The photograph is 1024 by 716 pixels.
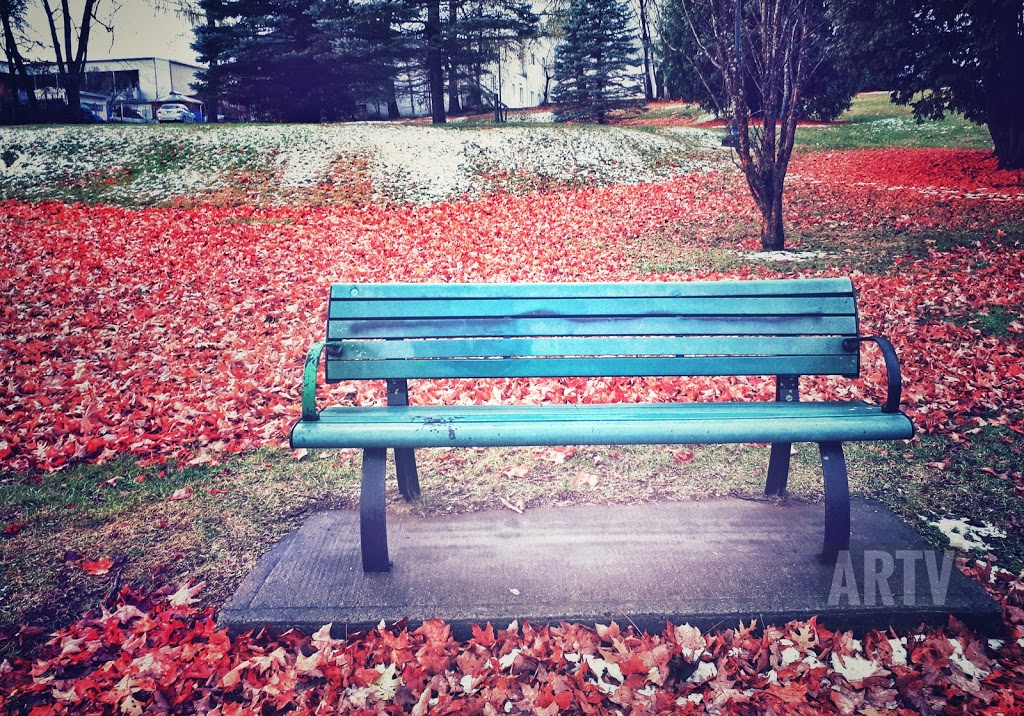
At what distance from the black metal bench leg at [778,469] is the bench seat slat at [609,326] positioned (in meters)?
0.58

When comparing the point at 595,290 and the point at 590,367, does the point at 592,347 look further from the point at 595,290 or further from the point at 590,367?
the point at 595,290

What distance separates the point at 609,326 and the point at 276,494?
6.35ft

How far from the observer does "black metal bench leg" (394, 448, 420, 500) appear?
3.11 meters

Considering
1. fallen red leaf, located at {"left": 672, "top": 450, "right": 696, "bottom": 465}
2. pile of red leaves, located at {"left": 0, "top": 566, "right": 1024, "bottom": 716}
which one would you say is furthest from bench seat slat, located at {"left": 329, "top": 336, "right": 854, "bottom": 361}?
pile of red leaves, located at {"left": 0, "top": 566, "right": 1024, "bottom": 716}

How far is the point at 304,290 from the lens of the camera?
6734 millimetres

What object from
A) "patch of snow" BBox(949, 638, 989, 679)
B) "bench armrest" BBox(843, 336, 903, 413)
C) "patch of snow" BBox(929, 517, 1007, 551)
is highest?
"bench armrest" BBox(843, 336, 903, 413)

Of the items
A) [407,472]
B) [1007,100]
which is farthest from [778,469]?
[1007,100]

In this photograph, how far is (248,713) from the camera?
6.51 ft

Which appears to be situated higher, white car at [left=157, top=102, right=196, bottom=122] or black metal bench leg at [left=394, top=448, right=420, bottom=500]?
white car at [left=157, top=102, right=196, bottom=122]

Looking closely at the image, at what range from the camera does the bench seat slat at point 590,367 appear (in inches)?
111

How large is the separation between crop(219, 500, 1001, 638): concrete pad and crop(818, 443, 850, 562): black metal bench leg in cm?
12

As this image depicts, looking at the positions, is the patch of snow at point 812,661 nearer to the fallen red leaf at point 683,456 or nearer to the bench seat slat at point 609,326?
the bench seat slat at point 609,326

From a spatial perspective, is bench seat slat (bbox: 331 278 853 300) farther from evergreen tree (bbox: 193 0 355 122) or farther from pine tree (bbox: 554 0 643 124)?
pine tree (bbox: 554 0 643 124)

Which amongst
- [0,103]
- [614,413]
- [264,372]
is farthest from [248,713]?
[0,103]
